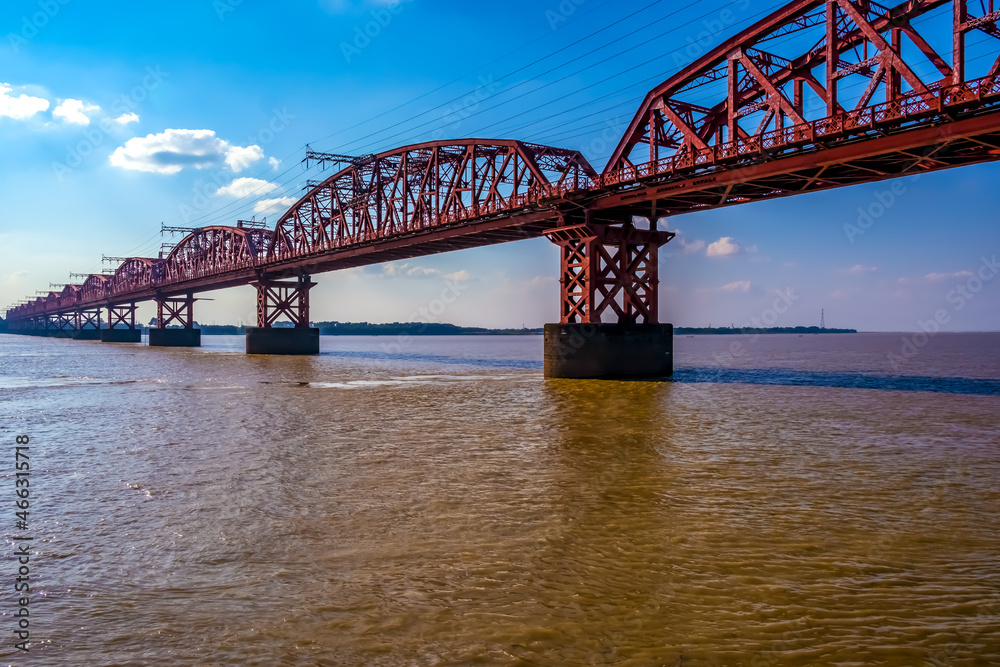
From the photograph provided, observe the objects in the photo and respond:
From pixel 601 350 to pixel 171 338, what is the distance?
10013 cm

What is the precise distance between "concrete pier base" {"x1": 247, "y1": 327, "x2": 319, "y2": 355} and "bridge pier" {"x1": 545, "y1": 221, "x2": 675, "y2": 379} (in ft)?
157

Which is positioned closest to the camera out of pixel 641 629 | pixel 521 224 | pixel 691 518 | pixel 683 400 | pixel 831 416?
pixel 641 629

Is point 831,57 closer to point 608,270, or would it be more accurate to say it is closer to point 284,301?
point 608,270

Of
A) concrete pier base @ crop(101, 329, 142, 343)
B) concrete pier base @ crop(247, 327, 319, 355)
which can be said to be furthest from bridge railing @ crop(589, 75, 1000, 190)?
concrete pier base @ crop(101, 329, 142, 343)

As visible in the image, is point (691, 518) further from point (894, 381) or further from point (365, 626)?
point (894, 381)

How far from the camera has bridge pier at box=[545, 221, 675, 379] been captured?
35000mm

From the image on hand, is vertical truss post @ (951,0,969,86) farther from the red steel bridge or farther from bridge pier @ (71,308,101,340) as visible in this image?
bridge pier @ (71,308,101,340)

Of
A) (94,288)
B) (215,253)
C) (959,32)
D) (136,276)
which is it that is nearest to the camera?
(959,32)

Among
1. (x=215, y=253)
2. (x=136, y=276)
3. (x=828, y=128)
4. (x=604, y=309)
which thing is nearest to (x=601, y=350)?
(x=604, y=309)

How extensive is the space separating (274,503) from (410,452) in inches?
187

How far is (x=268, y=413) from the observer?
2223 cm

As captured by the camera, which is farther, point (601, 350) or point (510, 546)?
point (601, 350)

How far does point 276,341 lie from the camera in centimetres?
7588

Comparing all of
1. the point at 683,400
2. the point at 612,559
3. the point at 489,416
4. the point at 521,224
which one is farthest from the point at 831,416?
the point at 521,224
